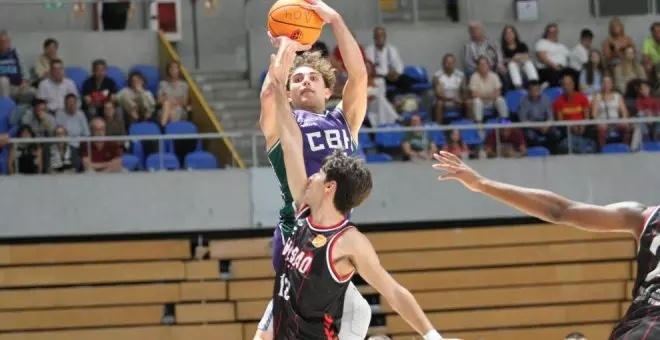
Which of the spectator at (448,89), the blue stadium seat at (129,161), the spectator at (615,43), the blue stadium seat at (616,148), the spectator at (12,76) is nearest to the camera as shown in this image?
the blue stadium seat at (129,161)

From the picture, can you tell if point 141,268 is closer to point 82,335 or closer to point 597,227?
point 82,335

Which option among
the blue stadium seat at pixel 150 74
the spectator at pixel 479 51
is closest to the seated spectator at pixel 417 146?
the spectator at pixel 479 51

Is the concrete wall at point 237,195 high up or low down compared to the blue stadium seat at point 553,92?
down

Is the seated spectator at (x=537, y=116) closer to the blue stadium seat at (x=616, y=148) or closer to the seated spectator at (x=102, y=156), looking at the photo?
the blue stadium seat at (x=616, y=148)

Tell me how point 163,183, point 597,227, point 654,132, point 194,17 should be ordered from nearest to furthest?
point 597,227 → point 163,183 → point 654,132 → point 194,17

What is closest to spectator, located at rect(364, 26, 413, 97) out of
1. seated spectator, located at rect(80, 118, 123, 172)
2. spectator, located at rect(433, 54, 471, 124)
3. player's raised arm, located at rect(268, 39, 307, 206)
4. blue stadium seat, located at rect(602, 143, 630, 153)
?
spectator, located at rect(433, 54, 471, 124)

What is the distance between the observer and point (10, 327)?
13734 mm

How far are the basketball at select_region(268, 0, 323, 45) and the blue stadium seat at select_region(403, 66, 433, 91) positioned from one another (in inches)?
337

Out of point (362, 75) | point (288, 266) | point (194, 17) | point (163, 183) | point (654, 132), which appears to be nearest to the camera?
point (288, 266)

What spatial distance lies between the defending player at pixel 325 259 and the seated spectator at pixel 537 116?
8.32 m

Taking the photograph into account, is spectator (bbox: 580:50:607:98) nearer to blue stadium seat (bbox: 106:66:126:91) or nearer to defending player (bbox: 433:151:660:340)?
blue stadium seat (bbox: 106:66:126:91)

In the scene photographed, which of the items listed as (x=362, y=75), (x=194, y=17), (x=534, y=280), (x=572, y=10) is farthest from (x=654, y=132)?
(x=362, y=75)

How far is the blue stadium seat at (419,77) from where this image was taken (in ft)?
50.1

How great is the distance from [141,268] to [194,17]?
4.87 meters
